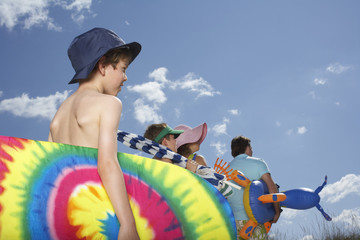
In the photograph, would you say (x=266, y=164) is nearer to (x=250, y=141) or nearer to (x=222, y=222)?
(x=250, y=141)

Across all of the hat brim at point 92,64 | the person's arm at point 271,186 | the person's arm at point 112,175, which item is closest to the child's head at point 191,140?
the person's arm at point 271,186

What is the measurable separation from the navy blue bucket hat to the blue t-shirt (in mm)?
2404

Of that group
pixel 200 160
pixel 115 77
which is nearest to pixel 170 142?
pixel 200 160

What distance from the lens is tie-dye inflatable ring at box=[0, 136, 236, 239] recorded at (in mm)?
1693

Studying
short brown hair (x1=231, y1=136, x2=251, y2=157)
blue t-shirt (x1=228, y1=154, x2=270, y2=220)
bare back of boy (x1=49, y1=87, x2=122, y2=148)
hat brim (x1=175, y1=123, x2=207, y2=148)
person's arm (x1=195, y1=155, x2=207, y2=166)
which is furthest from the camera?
short brown hair (x1=231, y1=136, x2=251, y2=157)

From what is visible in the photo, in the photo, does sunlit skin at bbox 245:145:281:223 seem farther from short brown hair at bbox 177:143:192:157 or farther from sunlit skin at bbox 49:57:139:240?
sunlit skin at bbox 49:57:139:240

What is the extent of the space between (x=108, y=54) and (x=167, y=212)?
987mm

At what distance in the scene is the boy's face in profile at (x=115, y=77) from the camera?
2129 millimetres

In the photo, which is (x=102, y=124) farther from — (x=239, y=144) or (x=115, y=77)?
(x=239, y=144)

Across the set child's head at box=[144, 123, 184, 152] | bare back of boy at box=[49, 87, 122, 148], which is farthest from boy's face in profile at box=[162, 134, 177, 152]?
bare back of boy at box=[49, 87, 122, 148]

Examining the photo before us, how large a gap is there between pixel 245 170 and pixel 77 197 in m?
2.93

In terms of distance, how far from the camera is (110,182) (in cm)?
176

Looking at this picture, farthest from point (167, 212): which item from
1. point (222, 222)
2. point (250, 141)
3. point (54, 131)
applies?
point (250, 141)

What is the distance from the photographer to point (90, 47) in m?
2.14
